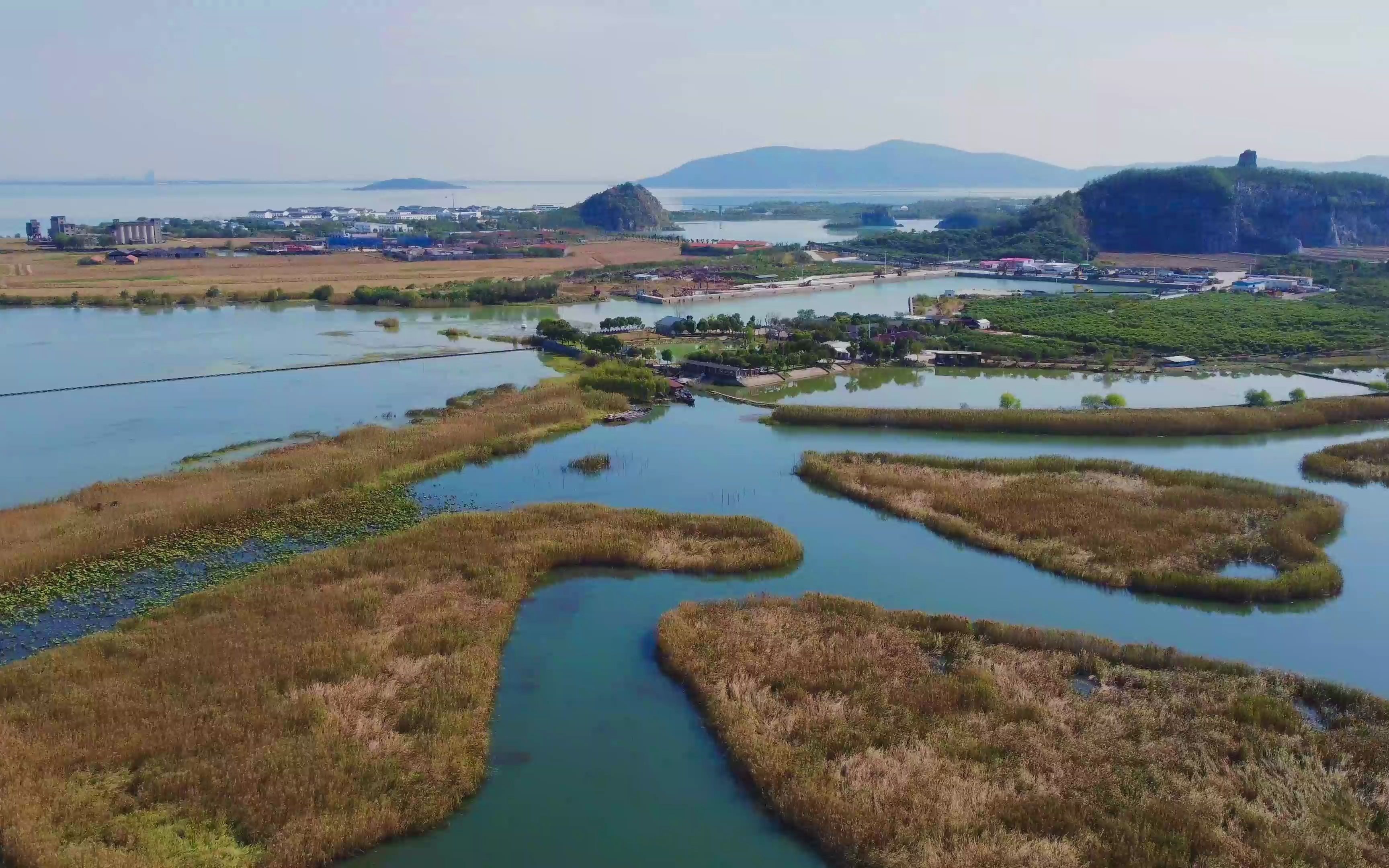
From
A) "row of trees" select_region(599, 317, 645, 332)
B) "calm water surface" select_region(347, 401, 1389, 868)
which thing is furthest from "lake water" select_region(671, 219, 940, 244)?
"calm water surface" select_region(347, 401, 1389, 868)

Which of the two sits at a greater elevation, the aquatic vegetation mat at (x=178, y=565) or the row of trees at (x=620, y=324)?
the row of trees at (x=620, y=324)

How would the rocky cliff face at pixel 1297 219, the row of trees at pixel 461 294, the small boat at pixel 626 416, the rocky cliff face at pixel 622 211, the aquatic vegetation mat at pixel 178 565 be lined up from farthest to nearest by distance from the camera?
the rocky cliff face at pixel 622 211 < the rocky cliff face at pixel 1297 219 < the row of trees at pixel 461 294 < the small boat at pixel 626 416 < the aquatic vegetation mat at pixel 178 565

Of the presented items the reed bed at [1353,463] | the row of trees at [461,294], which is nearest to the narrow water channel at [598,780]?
the reed bed at [1353,463]

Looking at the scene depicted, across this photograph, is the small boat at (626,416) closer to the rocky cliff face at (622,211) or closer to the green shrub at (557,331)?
the green shrub at (557,331)

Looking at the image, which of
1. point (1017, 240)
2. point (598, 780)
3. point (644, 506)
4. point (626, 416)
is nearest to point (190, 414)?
point (626, 416)

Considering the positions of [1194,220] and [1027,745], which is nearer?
[1027,745]

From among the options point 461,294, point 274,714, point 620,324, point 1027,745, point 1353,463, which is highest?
point 461,294

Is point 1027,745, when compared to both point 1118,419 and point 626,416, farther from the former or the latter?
point 626,416
